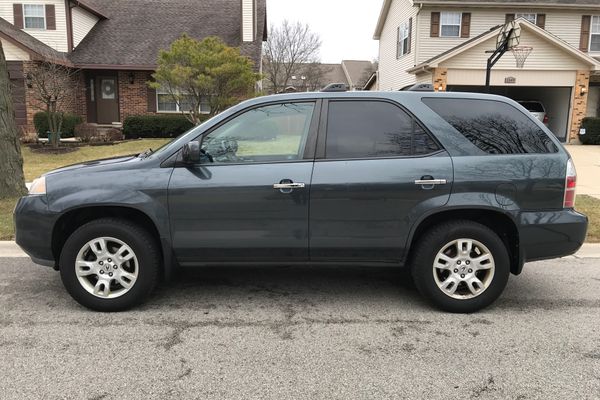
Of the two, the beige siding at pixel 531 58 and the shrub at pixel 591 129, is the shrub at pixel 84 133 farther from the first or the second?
the shrub at pixel 591 129

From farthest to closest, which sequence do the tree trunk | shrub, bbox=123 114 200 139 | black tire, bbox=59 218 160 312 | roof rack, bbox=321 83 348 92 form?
shrub, bbox=123 114 200 139
the tree trunk
roof rack, bbox=321 83 348 92
black tire, bbox=59 218 160 312

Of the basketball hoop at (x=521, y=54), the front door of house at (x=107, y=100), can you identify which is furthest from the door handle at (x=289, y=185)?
the front door of house at (x=107, y=100)

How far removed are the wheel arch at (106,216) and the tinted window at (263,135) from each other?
758 mm

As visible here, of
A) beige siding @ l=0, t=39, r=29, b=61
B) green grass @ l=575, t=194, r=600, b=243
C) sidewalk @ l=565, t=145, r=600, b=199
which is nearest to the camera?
green grass @ l=575, t=194, r=600, b=243

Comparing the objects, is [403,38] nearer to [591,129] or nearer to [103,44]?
[591,129]

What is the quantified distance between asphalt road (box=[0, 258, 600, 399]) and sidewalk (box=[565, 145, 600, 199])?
19.6ft

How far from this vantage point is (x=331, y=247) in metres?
4.14

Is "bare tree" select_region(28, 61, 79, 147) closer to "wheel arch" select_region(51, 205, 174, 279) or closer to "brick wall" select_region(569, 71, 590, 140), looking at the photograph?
"wheel arch" select_region(51, 205, 174, 279)

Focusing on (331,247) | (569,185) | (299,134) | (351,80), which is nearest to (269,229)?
(331,247)

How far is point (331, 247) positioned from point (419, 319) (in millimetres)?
902

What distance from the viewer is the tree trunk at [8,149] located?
26.4 ft

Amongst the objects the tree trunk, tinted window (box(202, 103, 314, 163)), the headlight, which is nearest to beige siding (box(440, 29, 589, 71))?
the tree trunk

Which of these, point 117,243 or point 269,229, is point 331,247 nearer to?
point 269,229

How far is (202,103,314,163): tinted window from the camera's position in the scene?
4.21 m
